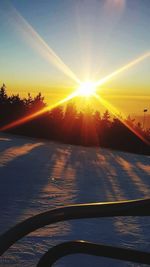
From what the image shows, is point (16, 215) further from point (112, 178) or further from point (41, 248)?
point (112, 178)

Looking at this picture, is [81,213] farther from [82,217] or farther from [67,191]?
[67,191]

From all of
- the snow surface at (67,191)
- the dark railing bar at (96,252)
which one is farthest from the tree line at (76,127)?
the dark railing bar at (96,252)

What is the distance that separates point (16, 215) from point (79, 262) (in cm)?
154

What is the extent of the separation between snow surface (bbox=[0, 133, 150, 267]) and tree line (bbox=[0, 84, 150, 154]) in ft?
15.3

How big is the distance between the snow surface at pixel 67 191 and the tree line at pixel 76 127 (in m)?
4.67

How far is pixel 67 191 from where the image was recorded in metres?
6.89

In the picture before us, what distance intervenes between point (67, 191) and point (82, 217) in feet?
18.2

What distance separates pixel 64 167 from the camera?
30.2ft

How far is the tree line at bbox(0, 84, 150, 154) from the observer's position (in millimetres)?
17047

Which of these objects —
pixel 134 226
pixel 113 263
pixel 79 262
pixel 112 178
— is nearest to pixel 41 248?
pixel 79 262

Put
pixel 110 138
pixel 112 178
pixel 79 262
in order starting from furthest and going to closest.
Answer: pixel 110 138 < pixel 112 178 < pixel 79 262

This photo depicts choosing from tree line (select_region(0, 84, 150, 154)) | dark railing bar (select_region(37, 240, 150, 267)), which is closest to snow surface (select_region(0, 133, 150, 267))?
dark railing bar (select_region(37, 240, 150, 267))

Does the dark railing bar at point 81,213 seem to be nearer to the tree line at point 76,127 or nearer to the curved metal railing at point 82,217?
the curved metal railing at point 82,217

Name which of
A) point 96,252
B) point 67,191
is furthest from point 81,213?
point 67,191
